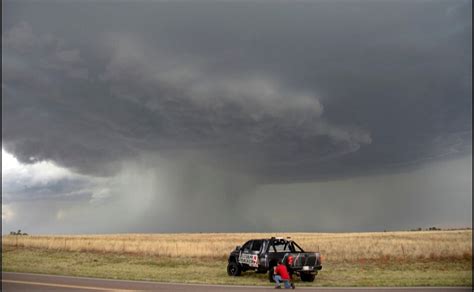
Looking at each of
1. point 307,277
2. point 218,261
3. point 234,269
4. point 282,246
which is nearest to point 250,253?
point 282,246

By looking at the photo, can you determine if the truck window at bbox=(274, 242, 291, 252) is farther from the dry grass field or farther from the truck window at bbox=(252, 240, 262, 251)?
the dry grass field

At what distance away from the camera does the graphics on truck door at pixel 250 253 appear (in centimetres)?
2342

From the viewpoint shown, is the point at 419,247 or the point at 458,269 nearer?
the point at 458,269

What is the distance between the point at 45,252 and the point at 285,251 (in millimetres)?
30822

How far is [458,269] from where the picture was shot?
28.4 meters

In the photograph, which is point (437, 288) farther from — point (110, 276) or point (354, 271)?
point (110, 276)

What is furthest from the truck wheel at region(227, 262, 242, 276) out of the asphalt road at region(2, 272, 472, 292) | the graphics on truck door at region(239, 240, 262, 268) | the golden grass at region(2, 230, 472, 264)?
the golden grass at region(2, 230, 472, 264)

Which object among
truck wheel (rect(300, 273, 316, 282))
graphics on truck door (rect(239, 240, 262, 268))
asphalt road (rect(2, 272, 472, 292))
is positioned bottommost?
asphalt road (rect(2, 272, 472, 292))

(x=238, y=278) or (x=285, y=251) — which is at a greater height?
(x=285, y=251)

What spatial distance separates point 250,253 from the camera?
23.9 m

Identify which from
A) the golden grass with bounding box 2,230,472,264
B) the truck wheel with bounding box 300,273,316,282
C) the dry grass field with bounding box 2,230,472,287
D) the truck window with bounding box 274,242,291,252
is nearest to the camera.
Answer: the truck wheel with bounding box 300,273,316,282

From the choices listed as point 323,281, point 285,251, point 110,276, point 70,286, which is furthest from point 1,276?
point 323,281

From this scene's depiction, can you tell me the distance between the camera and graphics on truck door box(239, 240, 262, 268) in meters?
23.4

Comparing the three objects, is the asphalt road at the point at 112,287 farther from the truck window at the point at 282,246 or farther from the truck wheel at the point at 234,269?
the truck wheel at the point at 234,269
